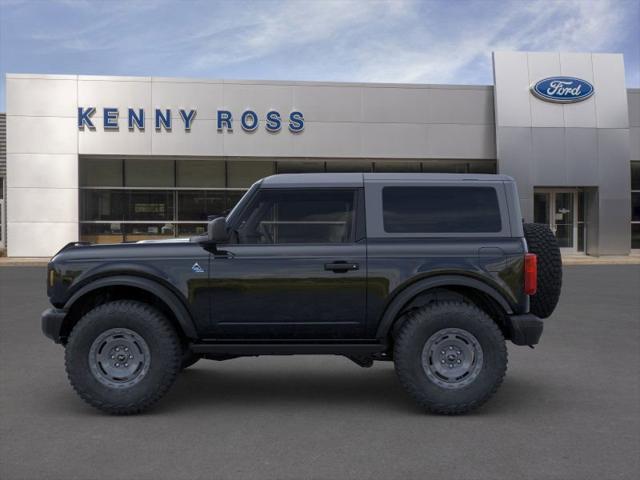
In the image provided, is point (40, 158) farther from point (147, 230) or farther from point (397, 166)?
point (397, 166)

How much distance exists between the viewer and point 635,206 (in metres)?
29.0

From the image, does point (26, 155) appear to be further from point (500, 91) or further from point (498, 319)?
point (498, 319)

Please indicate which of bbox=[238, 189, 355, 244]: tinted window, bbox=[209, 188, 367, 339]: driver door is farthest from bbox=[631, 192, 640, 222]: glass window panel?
bbox=[209, 188, 367, 339]: driver door

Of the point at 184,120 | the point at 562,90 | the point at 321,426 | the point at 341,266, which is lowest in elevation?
the point at 321,426

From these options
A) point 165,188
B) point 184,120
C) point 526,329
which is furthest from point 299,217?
point 165,188

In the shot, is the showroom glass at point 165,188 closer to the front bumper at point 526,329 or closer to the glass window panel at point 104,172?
the glass window panel at point 104,172

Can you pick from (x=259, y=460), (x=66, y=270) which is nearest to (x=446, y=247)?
(x=259, y=460)

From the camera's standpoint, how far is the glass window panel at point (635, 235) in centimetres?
2889

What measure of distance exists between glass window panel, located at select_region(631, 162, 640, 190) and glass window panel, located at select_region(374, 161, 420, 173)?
9.63 meters

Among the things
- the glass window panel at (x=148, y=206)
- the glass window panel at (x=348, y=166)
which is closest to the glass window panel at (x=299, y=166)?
the glass window panel at (x=348, y=166)

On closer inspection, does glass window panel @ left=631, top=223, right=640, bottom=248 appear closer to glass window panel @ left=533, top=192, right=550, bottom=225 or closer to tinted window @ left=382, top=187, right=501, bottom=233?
glass window panel @ left=533, top=192, right=550, bottom=225

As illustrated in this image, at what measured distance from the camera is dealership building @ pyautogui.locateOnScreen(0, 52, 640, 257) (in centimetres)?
2544

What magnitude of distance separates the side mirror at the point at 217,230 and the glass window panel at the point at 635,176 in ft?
90.9

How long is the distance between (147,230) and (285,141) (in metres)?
6.85
